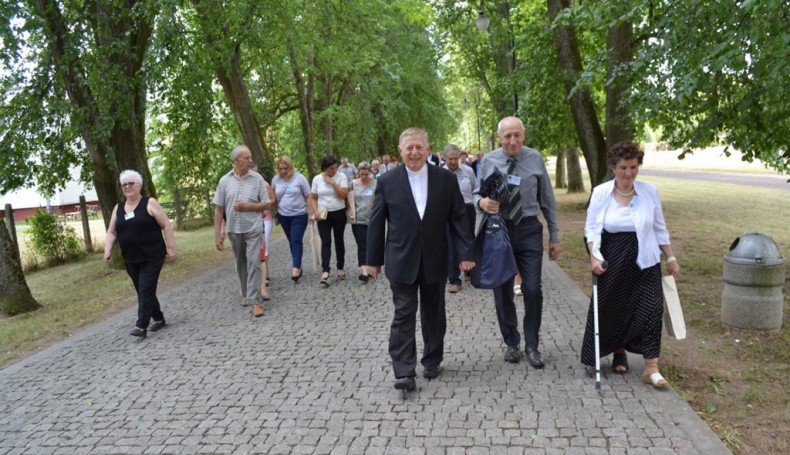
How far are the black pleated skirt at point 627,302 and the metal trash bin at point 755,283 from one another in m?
1.80

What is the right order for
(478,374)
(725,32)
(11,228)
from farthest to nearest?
(11,228), (725,32), (478,374)

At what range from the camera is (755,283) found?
19.0 ft

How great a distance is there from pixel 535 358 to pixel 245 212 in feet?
13.5

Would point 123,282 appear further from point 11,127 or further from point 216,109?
point 216,109

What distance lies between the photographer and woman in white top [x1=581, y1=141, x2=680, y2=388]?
451cm

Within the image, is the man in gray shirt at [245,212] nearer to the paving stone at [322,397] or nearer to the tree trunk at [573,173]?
the paving stone at [322,397]

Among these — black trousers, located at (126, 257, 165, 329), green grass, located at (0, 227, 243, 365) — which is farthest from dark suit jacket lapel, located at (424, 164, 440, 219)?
green grass, located at (0, 227, 243, 365)

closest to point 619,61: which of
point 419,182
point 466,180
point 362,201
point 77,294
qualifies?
point 466,180

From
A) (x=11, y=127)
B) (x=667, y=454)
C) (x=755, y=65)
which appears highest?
(x=11, y=127)

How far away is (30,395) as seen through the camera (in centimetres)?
535

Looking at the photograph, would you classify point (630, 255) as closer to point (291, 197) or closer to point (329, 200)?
point (329, 200)

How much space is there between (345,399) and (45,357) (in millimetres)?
3772

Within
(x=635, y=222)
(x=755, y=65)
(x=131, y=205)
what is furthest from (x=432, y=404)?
(x=755, y=65)

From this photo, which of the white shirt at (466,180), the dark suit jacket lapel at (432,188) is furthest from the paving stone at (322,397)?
the white shirt at (466,180)
